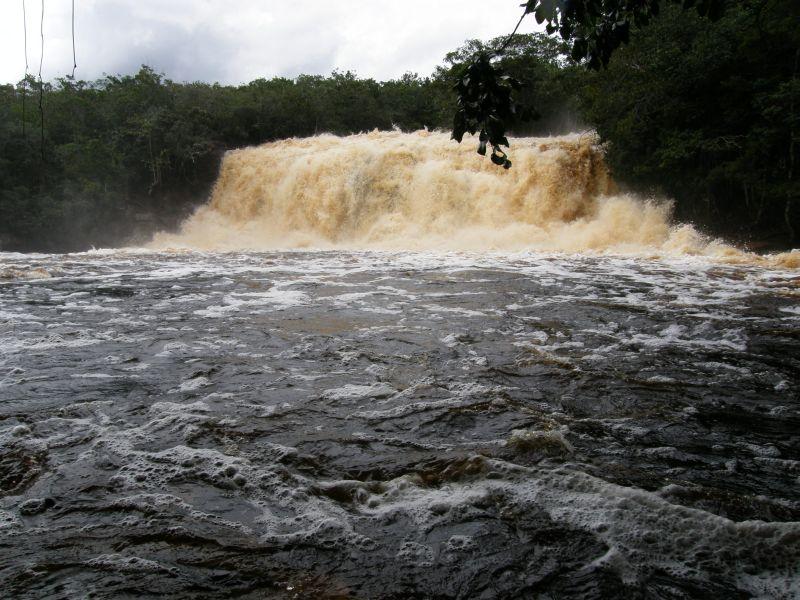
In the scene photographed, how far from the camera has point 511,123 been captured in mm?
2736

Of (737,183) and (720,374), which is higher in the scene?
(737,183)

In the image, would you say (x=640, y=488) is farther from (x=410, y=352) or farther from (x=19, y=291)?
(x=19, y=291)

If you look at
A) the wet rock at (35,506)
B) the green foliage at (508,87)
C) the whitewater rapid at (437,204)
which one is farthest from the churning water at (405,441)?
the whitewater rapid at (437,204)

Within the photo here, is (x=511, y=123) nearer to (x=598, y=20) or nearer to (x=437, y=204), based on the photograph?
(x=598, y=20)

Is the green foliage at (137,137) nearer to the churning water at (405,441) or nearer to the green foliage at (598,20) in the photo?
the churning water at (405,441)

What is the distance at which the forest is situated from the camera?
44.8 feet

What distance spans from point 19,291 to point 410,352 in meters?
8.00

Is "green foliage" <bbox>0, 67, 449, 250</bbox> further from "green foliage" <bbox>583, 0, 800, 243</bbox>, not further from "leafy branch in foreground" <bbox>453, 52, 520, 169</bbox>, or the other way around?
"leafy branch in foreground" <bbox>453, 52, 520, 169</bbox>

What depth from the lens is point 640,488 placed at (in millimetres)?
3031

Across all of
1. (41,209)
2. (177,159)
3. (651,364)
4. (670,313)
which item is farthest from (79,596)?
(177,159)

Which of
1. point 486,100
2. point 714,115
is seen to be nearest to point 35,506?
point 486,100

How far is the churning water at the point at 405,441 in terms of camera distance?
246 cm

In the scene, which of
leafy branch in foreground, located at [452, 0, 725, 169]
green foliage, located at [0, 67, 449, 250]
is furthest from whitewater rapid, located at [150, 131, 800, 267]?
leafy branch in foreground, located at [452, 0, 725, 169]

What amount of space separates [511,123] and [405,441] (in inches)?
81.6
